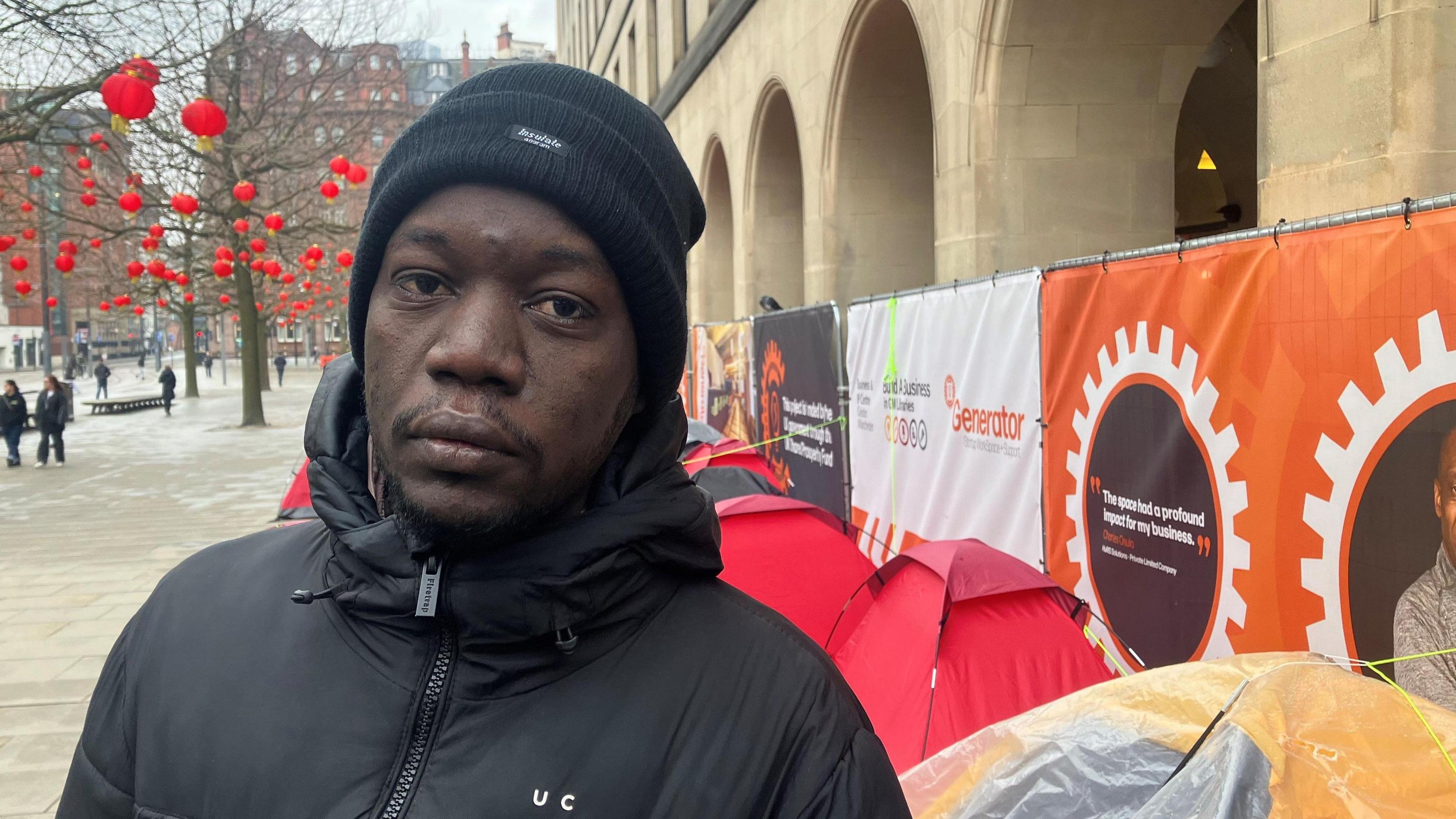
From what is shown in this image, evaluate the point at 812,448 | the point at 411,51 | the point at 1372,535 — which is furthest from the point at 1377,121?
the point at 411,51

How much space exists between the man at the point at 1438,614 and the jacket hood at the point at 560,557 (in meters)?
3.03

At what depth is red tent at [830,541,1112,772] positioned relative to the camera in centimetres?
441

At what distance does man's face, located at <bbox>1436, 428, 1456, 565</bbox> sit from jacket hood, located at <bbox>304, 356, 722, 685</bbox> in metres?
2.98

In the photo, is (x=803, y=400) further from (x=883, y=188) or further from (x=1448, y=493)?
(x=1448, y=493)

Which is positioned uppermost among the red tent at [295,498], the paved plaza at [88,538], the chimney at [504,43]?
the chimney at [504,43]

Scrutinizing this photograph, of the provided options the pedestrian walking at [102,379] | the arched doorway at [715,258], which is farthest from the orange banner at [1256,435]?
the pedestrian walking at [102,379]

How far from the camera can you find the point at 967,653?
4543 mm

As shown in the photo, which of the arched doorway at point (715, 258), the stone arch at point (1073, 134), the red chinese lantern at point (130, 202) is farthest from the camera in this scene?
the arched doorway at point (715, 258)

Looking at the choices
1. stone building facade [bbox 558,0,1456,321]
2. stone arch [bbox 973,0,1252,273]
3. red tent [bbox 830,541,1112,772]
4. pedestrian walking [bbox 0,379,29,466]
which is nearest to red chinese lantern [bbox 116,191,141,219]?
pedestrian walking [bbox 0,379,29,466]

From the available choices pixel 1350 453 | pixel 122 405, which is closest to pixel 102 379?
pixel 122 405

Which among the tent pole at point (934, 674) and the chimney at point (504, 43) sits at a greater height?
the chimney at point (504, 43)

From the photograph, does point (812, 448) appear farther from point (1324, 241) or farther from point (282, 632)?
point (282, 632)

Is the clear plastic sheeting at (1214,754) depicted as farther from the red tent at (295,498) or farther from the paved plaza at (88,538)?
the red tent at (295,498)

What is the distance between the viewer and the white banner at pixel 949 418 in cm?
597
